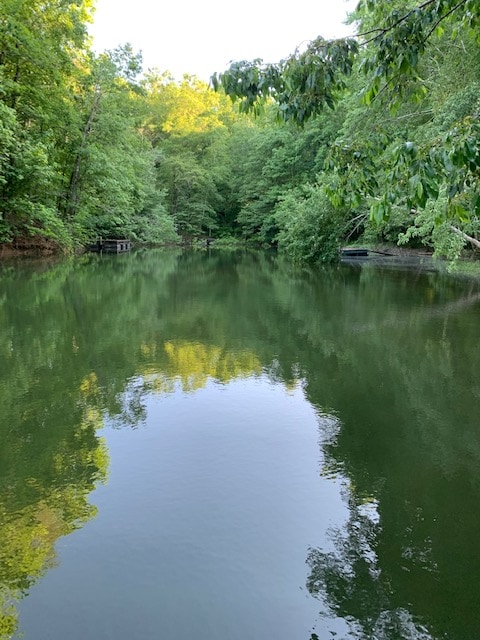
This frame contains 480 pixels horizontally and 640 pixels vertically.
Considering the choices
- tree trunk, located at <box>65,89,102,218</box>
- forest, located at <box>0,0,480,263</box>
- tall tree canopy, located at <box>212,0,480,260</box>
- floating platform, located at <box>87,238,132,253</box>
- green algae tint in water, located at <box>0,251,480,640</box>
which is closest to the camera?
green algae tint in water, located at <box>0,251,480,640</box>

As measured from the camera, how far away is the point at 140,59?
80.9ft

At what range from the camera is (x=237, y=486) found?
11.7 feet

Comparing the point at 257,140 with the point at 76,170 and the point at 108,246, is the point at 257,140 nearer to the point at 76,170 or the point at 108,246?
the point at 108,246

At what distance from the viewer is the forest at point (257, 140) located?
3.56m

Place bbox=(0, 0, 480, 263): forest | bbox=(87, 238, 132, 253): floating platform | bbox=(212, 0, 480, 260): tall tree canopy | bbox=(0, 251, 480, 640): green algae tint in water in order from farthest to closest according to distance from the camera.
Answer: bbox=(87, 238, 132, 253): floating platform < bbox=(0, 0, 480, 263): forest < bbox=(212, 0, 480, 260): tall tree canopy < bbox=(0, 251, 480, 640): green algae tint in water

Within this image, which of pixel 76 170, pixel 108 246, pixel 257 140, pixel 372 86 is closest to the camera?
pixel 372 86

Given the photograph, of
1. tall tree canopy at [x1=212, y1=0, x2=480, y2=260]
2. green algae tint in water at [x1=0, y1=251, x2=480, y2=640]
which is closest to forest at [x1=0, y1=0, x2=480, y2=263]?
tall tree canopy at [x1=212, y1=0, x2=480, y2=260]

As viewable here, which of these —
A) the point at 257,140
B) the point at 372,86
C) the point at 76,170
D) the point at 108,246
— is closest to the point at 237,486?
the point at 372,86

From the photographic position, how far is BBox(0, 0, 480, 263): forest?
3.56m

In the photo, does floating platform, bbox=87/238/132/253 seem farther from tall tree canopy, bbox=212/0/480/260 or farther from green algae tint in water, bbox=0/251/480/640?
tall tree canopy, bbox=212/0/480/260

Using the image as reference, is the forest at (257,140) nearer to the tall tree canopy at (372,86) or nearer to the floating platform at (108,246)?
the tall tree canopy at (372,86)

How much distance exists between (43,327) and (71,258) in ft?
51.0

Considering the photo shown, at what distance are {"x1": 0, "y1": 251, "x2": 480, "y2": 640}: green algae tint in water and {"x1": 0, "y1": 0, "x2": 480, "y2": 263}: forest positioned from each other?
1.91m

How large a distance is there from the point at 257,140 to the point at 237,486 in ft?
A: 132
